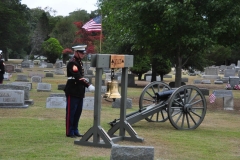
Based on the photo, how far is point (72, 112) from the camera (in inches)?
430

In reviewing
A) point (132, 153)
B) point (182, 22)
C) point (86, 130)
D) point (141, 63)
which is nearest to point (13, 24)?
point (141, 63)

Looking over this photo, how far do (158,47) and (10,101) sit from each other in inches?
342

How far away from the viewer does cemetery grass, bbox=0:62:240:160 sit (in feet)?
30.9

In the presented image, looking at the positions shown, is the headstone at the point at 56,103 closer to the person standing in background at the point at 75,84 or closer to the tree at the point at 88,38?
the person standing in background at the point at 75,84

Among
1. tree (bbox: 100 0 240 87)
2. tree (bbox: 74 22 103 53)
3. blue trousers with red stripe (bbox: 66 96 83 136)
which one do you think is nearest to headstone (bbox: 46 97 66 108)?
tree (bbox: 100 0 240 87)

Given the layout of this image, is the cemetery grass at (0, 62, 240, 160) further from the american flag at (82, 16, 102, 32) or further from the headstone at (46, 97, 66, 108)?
the american flag at (82, 16, 102, 32)

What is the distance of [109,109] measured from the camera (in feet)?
59.8

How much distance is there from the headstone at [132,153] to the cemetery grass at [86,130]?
1.39m

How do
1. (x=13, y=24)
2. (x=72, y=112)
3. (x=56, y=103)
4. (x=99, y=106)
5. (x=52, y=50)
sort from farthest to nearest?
(x=52, y=50) < (x=13, y=24) < (x=56, y=103) < (x=72, y=112) < (x=99, y=106)

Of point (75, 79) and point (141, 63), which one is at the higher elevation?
point (141, 63)

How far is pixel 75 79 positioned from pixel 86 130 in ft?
6.54

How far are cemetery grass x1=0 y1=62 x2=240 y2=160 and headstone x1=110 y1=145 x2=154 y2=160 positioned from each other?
1.39 metres

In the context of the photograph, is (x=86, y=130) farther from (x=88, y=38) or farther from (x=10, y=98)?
(x=88, y=38)

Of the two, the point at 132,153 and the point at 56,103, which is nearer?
the point at 132,153
